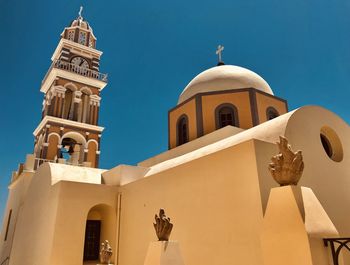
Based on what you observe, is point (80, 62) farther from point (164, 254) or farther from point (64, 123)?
point (164, 254)

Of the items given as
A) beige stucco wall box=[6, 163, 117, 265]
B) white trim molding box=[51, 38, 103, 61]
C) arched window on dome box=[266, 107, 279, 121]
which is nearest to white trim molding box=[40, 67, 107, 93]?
white trim molding box=[51, 38, 103, 61]

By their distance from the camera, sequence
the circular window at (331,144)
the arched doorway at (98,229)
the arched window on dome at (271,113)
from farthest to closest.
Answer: the arched window on dome at (271,113)
the arched doorway at (98,229)
the circular window at (331,144)

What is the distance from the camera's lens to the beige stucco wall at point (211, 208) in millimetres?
5852

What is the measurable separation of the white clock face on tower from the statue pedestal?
17.1 meters

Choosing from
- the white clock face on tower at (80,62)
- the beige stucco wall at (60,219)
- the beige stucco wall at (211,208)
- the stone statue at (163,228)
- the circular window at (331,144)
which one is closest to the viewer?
the stone statue at (163,228)

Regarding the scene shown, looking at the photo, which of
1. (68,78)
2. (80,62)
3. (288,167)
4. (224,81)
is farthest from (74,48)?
(288,167)

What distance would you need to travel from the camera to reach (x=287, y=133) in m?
6.68

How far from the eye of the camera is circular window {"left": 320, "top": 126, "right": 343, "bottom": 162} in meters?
7.86

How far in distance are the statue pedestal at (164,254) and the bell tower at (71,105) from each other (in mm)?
11514

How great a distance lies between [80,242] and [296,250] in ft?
23.7

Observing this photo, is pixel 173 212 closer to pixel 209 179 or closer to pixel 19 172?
pixel 209 179

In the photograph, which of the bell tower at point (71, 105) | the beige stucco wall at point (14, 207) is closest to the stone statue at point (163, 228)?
the beige stucco wall at point (14, 207)

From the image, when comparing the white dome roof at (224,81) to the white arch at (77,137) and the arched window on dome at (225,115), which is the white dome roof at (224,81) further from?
the white arch at (77,137)

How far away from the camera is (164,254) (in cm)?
515
